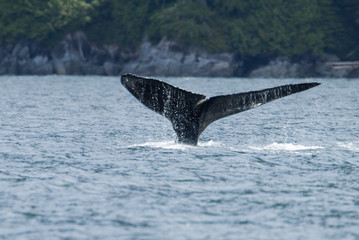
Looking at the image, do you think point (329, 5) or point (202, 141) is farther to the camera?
point (329, 5)

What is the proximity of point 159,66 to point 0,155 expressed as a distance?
71768mm

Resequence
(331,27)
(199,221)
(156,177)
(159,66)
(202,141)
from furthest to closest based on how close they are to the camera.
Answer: (331,27) < (159,66) < (202,141) < (156,177) < (199,221)

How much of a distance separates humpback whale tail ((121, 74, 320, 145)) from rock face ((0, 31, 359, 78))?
71.2 m

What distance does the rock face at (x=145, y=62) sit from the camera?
88.5m

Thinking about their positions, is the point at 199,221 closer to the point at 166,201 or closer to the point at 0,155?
the point at 166,201

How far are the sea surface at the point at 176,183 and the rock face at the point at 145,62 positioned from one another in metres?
63.2

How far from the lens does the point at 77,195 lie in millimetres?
13047

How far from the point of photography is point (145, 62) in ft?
302

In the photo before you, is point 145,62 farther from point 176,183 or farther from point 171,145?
point 176,183

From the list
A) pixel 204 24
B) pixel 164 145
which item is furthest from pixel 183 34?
pixel 164 145

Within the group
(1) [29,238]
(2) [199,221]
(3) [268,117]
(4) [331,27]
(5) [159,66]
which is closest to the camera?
(1) [29,238]

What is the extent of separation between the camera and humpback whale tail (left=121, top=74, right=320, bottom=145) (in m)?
15.5

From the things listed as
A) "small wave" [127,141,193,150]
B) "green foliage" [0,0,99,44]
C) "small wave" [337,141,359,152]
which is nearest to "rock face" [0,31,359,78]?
"green foliage" [0,0,99,44]

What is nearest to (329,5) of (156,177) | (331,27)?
(331,27)
